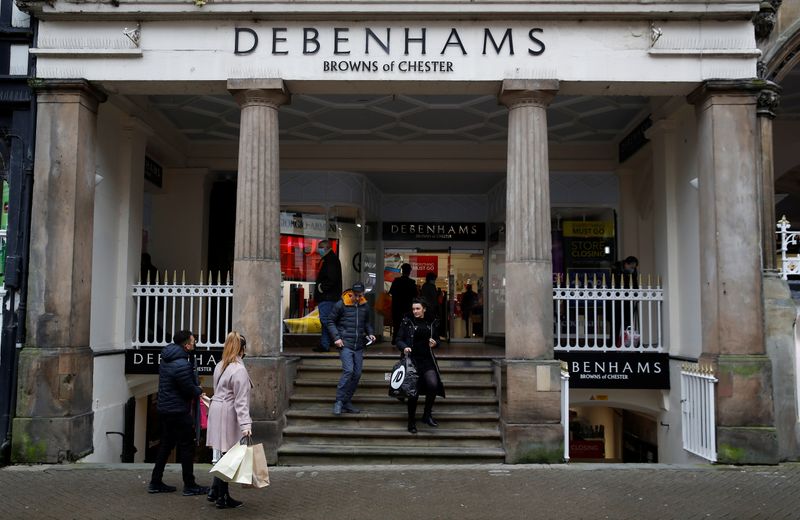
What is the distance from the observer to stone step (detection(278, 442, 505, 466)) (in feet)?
29.0

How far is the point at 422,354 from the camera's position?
357 inches

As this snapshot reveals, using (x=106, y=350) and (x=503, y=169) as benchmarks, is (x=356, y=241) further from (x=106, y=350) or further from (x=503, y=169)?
(x=106, y=350)

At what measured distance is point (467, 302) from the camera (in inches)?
670

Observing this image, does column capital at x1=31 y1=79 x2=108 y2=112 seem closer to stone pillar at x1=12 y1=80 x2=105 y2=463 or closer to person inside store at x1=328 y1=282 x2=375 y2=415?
stone pillar at x1=12 y1=80 x2=105 y2=463

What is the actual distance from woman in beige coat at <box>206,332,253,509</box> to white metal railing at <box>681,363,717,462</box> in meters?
5.78

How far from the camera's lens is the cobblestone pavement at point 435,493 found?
664cm

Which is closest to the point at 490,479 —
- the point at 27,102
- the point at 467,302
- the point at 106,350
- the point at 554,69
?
the point at 554,69

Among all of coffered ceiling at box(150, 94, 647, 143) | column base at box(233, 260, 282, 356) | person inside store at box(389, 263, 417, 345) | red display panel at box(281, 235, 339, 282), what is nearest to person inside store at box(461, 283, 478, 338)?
person inside store at box(389, 263, 417, 345)

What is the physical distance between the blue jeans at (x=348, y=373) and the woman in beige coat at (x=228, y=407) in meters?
2.69

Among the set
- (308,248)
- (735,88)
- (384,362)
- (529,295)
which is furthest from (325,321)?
(735,88)

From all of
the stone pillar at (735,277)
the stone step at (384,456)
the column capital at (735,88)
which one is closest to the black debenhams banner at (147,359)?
the stone step at (384,456)

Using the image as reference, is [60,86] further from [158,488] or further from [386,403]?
[386,403]

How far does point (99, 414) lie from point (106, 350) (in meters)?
0.97

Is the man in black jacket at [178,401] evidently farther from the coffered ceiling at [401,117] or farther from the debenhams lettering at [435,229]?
the debenhams lettering at [435,229]
